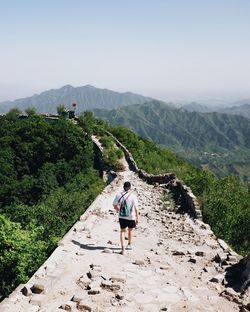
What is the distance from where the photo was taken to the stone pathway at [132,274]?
10.3 metres

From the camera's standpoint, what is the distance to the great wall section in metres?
10.3

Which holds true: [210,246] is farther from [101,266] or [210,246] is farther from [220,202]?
[220,202]

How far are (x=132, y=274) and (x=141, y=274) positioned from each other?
0.25 metres

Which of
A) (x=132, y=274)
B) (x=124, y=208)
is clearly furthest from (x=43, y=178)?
(x=132, y=274)

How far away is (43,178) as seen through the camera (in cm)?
3756

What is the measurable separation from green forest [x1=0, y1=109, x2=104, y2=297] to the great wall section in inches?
82.7

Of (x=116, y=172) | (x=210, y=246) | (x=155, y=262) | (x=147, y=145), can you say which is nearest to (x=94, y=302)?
(x=155, y=262)

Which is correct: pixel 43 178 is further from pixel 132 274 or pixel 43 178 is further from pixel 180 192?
pixel 132 274

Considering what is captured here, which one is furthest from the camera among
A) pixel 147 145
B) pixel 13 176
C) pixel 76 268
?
pixel 147 145

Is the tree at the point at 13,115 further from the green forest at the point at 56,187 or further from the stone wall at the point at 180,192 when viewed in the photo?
the stone wall at the point at 180,192

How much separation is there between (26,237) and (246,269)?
7.71 meters

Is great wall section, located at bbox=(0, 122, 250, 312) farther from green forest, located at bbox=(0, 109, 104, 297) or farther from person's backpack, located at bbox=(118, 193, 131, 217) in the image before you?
green forest, located at bbox=(0, 109, 104, 297)

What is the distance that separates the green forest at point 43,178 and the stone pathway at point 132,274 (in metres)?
2.03

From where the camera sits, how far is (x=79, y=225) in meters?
17.4
